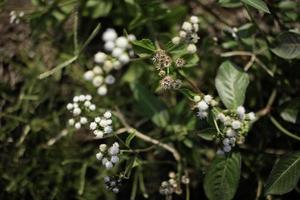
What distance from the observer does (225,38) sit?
2346 millimetres

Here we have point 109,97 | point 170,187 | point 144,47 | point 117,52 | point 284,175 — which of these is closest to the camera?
point 117,52

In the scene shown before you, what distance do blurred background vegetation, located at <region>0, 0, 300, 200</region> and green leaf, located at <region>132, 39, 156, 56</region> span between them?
1.73 feet

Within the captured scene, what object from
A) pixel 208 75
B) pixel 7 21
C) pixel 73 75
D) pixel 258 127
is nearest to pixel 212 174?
pixel 258 127

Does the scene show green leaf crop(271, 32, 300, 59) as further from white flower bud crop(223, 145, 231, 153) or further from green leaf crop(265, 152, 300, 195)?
white flower bud crop(223, 145, 231, 153)

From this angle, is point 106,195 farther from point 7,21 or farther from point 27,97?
point 7,21

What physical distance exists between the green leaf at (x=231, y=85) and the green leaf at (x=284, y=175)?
31 centimetres

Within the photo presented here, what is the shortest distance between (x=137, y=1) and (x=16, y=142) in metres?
1.07

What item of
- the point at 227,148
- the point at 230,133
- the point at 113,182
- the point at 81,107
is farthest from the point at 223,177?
the point at 81,107

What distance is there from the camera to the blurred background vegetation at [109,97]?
2227mm

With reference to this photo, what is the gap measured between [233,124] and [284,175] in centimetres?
44

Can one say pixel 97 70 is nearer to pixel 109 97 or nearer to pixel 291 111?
A: pixel 291 111

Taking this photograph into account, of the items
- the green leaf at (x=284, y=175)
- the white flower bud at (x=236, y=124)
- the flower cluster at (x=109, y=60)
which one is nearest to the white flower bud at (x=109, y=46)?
the flower cluster at (x=109, y=60)

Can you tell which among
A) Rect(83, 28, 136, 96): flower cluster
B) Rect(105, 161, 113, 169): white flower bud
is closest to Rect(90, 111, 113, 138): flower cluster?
Rect(105, 161, 113, 169): white flower bud

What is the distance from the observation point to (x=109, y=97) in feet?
8.36
